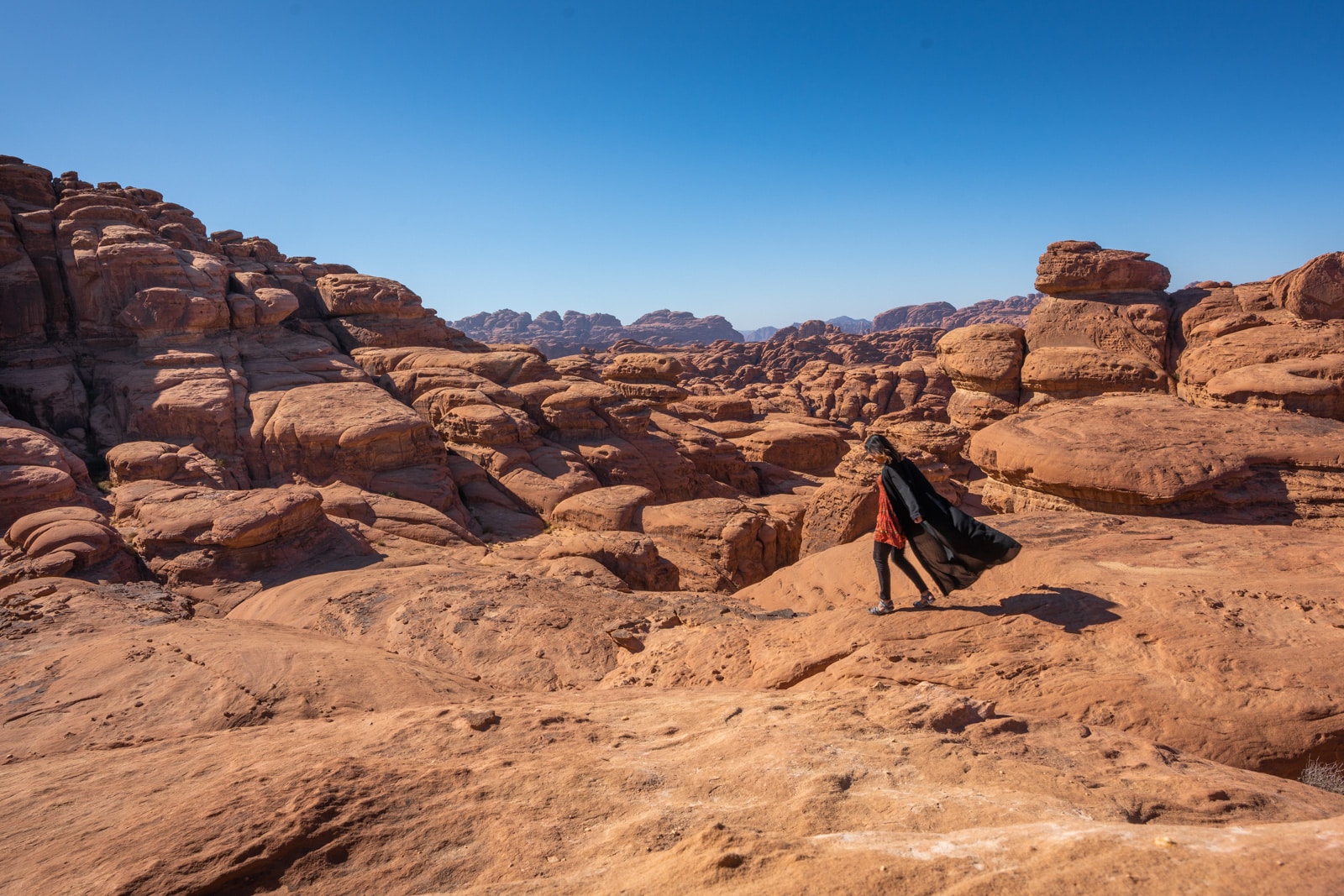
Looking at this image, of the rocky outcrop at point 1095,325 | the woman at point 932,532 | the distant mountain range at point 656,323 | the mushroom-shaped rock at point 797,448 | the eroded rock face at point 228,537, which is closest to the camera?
the woman at point 932,532

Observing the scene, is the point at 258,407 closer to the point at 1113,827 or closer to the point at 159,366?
the point at 159,366

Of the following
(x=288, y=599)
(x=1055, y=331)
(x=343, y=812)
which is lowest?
(x=288, y=599)

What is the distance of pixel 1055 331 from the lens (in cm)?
1691

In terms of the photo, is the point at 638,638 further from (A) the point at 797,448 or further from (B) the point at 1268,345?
(A) the point at 797,448

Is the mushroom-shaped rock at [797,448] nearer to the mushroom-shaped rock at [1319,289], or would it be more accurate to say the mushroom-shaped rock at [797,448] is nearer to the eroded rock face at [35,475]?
the mushroom-shaped rock at [1319,289]

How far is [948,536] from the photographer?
5770 mm

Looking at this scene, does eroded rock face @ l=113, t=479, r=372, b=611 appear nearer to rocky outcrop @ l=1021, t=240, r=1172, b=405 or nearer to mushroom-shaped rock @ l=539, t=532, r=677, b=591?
mushroom-shaped rock @ l=539, t=532, r=677, b=591

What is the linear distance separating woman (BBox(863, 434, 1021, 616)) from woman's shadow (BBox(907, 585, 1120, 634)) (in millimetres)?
327

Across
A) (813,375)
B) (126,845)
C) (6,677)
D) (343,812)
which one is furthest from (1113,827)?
(813,375)

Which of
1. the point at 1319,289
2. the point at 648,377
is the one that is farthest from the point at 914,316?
the point at 1319,289

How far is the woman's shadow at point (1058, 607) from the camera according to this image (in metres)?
5.47

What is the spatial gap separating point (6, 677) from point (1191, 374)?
18889mm

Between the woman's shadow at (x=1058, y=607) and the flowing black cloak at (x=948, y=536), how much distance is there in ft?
1.09

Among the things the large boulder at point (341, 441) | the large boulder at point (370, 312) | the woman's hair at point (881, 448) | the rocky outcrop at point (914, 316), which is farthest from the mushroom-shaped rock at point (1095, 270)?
the rocky outcrop at point (914, 316)
